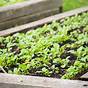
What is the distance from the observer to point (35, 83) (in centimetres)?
333

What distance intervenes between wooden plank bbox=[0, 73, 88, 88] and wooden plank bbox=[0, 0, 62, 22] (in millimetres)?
2261

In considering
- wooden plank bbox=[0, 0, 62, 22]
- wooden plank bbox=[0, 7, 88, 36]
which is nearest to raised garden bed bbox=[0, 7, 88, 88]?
wooden plank bbox=[0, 7, 88, 36]

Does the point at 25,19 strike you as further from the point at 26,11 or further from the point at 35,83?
the point at 35,83

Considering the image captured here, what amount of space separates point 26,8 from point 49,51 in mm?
1727

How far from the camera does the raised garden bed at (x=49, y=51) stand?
3857mm

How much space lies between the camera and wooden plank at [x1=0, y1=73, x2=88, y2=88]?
3.27 metres

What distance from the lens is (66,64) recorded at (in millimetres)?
4059

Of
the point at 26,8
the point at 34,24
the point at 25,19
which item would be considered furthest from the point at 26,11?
the point at 34,24

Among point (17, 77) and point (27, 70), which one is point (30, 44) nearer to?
point (27, 70)

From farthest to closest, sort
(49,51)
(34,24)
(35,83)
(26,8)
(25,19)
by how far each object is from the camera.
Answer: (25,19), (26,8), (34,24), (49,51), (35,83)

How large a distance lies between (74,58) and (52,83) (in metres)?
1.05

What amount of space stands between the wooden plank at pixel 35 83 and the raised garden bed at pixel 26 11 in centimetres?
226

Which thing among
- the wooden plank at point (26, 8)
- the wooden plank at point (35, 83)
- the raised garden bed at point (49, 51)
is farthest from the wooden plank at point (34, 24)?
the wooden plank at point (35, 83)

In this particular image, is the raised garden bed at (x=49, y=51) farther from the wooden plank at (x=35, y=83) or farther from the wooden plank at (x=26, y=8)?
the wooden plank at (x=26, y=8)
